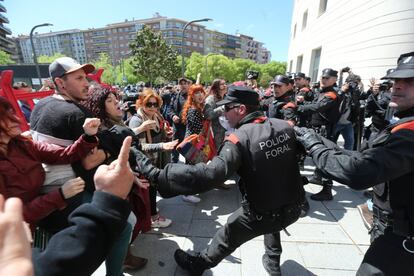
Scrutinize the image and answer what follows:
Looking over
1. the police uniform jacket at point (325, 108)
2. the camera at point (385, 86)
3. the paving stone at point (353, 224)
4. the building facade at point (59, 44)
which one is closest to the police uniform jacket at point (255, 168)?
the paving stone at point (353, 224)

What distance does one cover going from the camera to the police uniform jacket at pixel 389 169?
1486 mm

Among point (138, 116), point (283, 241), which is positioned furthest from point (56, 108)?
point (283, 241)

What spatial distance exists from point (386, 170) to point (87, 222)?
1.69m

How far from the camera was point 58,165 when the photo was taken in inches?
80.7

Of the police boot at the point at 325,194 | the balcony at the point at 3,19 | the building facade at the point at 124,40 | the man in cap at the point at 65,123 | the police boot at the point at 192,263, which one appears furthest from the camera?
the building facade at the point at 124,40

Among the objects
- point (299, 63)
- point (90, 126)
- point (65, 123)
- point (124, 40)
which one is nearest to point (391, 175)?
point (90, 126)

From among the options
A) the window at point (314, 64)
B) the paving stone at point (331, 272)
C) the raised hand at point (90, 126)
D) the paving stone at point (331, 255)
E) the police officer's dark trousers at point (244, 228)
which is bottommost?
the paving stone at point (331, 255)

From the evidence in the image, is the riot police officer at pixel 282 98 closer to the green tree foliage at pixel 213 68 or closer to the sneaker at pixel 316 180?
the sneaker at pixel 316 180

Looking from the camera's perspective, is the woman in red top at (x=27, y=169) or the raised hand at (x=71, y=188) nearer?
the woman in red top at (x=27, y=169)

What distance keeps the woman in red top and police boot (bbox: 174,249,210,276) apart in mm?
1432

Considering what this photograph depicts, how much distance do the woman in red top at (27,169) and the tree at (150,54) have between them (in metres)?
35.0

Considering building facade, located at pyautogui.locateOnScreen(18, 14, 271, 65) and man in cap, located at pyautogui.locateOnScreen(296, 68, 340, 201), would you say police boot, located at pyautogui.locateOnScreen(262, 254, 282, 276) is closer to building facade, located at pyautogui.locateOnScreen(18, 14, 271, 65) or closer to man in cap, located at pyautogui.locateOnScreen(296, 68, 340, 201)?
man in cap, located at pyautogui.locateOnScreen(296, 68, 340, 201)

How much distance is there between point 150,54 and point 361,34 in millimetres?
29261

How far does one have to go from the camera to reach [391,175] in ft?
4.94
